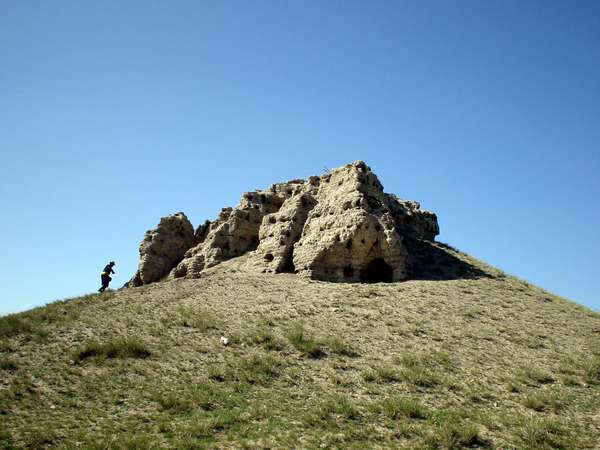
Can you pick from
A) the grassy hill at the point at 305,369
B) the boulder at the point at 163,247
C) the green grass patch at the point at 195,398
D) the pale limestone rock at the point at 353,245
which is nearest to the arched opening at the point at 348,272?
the pale limestone rock at the point at 353,245

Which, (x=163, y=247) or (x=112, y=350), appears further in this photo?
(x=163, y=247)

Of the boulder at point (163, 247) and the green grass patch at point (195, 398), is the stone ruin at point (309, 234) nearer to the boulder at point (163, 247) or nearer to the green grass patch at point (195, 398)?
the boulder at point (163, 247)

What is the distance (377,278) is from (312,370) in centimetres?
1238

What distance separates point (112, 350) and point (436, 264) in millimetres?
19905

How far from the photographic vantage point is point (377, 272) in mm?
27984

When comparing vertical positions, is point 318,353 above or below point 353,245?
below

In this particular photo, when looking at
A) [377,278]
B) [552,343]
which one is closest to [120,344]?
[377,278]

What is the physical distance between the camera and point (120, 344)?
17.8 metres

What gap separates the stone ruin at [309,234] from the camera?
2638 cm

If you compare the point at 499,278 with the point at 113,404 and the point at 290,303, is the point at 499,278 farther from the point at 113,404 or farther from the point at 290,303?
the point at 113,404

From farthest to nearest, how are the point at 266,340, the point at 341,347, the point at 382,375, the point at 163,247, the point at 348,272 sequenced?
the point at 163,247 < the point at 348,272 < the point at 266,340 < the point at 341,347 < the point at 382,375

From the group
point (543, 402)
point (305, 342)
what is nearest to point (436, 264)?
point (305, 342)

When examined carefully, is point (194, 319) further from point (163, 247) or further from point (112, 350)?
point (163, 247)

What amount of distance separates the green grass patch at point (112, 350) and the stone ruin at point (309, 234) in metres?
10.9
